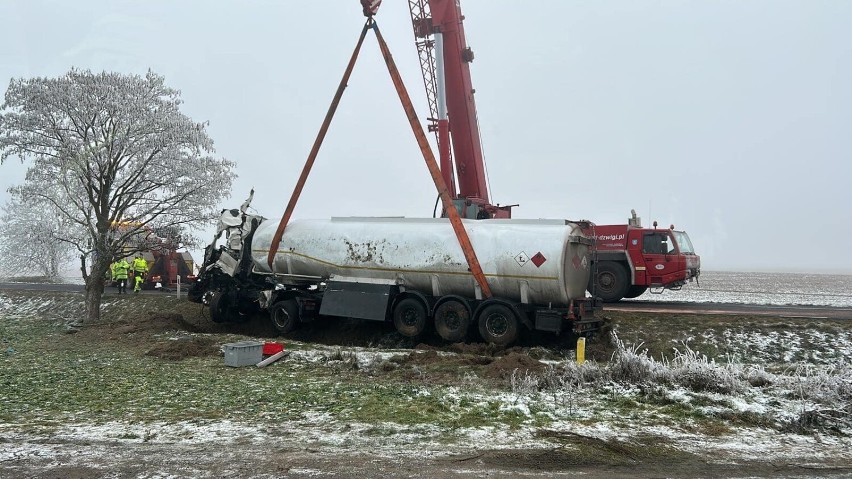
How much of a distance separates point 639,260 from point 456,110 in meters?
7.22

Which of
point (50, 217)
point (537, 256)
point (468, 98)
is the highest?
point (468, 98)

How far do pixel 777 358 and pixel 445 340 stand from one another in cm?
695

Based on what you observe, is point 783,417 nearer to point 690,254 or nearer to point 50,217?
point 690,254

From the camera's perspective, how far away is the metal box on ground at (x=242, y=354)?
11078 millimetres

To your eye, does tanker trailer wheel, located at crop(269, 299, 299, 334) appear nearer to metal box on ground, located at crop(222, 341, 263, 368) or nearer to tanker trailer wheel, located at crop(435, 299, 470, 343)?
tanker trailer wheel, located at crop(435, 299, 470, 343)

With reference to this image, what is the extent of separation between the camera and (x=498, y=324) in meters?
13.4

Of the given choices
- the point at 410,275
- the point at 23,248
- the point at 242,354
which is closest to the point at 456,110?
the point at 410,275

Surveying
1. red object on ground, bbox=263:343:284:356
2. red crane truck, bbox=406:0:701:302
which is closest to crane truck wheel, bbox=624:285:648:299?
red crane truck, bbox=406:0:701:302

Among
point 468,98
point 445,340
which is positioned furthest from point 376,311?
point 468,98

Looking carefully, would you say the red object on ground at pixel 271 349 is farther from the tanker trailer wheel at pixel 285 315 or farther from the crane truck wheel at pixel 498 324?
the crane truck wheel at pixel 498 324

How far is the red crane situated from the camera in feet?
60.8

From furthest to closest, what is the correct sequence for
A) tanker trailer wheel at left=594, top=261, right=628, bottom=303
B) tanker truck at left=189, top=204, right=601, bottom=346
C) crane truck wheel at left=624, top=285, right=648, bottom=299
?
crane truck wheel at left=624, top=285, right=648, bottom=299
tanker trailer wheel at left=594, top=261, right=628, bottom=303
tanker truck at left=189, top=204, right=601, bottom=346

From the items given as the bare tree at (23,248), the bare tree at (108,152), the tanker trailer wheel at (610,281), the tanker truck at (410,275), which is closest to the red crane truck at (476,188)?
the tanker trailer wheel at (610,281)

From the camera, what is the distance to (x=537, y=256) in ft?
43.4
